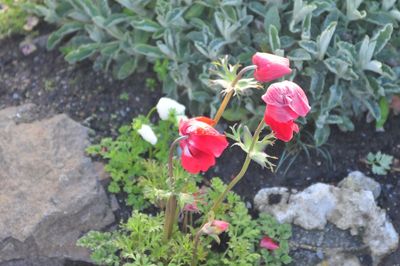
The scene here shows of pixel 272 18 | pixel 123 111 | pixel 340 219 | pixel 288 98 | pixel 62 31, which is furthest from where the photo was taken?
pixel 62 31

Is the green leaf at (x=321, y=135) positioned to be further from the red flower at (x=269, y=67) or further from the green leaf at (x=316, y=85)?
the red flower at (x=269, y=67)

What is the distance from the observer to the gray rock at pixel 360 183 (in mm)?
2734

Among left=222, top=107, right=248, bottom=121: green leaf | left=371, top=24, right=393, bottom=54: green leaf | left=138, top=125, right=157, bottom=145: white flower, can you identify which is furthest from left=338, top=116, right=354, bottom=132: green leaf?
left=138, top=125, right=157, bottom=145: white flower

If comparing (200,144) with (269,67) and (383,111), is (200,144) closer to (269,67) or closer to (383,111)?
(269,67)

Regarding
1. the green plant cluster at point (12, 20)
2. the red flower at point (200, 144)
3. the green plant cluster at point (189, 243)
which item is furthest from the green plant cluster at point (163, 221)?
the green plant cluster at point (12, 20)

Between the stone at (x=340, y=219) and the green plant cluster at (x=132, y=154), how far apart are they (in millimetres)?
509

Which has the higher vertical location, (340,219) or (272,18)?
(272,18)

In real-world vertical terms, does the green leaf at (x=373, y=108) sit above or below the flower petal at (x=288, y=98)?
below

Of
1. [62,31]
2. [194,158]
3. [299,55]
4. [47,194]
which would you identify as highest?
[194,158]

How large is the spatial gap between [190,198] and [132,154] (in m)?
0.68

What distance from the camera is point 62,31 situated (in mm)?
3273

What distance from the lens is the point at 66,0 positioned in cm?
329

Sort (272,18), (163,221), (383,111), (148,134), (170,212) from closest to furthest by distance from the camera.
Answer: (170,212)
(163,221)
(148,134)
(272,18)
(383,111)

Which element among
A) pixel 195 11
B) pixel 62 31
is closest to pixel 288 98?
pixel 195 11
